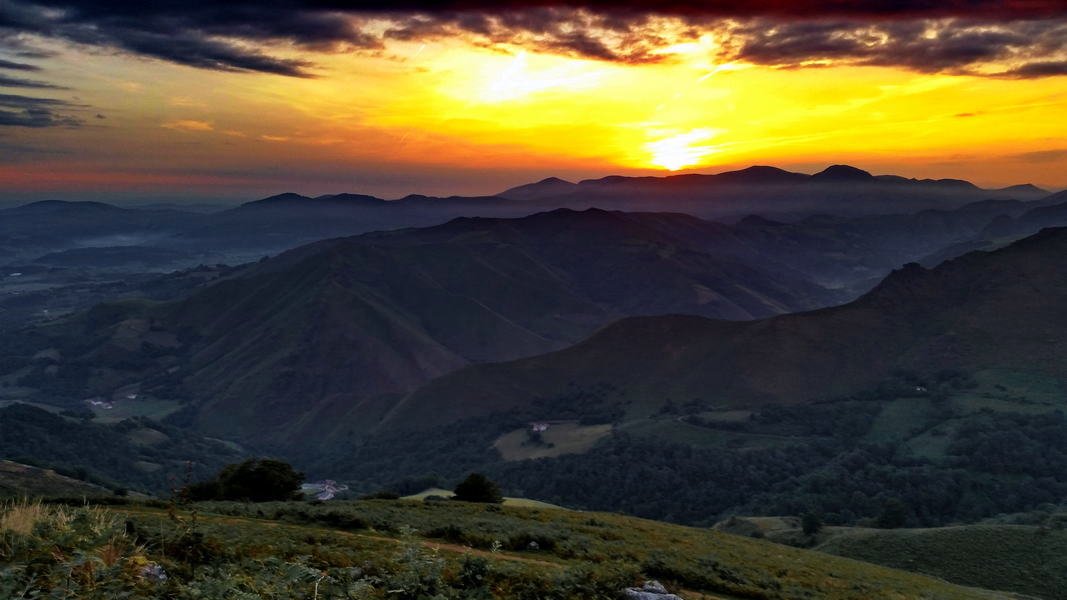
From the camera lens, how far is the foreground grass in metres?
13.1

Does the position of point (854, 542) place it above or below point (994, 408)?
above

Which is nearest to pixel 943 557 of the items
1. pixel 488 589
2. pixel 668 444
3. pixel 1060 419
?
pixel 488 589

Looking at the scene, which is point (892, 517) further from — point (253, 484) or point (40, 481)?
point (40, 481)

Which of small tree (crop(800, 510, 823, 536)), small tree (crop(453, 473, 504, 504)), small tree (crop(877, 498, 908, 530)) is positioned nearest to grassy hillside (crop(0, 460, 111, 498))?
small tree (crop(453, 473, 504, 504))

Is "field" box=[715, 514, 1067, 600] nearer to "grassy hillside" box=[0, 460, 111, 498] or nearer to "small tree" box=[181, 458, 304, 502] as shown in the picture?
"small tree" box=[181, 458, 304, 502]

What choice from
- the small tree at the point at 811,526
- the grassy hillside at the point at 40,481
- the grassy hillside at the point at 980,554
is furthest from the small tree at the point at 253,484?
the small tree at the point at 811,526

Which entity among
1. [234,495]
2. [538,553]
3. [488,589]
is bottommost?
[234,495]

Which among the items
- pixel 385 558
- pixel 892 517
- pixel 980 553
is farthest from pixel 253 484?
pixel 892 517

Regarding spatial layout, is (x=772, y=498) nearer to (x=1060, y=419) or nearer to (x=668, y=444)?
(x=668, y=444)

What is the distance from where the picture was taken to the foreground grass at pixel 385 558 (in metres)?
13.1

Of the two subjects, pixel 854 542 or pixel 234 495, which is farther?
pixel 854 542

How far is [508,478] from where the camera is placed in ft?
637

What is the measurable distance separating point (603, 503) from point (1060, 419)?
4922 inches

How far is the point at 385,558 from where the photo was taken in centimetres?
1969
